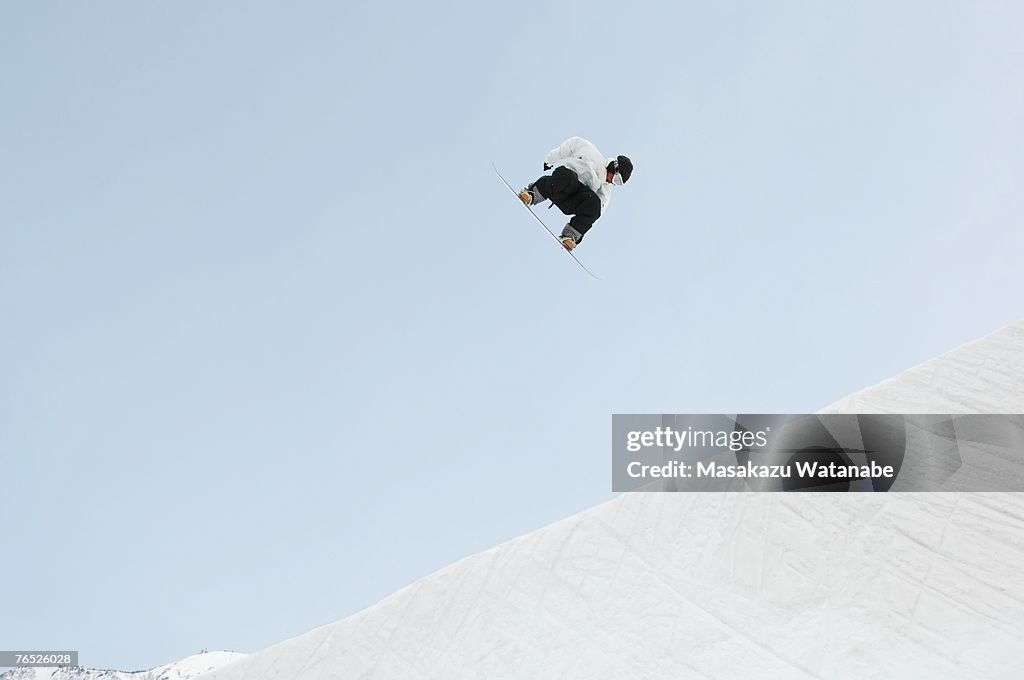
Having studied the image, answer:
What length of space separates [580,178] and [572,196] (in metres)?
0.30

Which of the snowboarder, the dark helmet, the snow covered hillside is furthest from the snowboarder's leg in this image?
the snow covered hillside

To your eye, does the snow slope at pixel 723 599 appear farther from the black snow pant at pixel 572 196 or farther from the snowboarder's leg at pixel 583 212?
the black snow pant at pixel 572 196

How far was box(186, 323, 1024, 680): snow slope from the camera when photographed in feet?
46.6

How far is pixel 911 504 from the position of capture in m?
17.0

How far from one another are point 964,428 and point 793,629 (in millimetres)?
7343

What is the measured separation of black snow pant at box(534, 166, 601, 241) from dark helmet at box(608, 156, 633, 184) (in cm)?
43

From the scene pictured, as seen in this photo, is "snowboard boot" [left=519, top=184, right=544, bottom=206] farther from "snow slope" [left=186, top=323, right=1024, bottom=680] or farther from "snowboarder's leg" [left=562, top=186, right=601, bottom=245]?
"snow slope" [left=186, top=323, right=1024, bottom=680]

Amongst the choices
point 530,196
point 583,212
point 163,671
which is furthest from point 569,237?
point 163,671

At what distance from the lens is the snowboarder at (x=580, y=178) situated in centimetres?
1071

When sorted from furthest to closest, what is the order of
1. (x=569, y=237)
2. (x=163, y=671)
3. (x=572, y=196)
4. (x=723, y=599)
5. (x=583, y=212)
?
(x=163, y=671)
(x=723, y=599)
(x=569, y=237)
(x=583, y=212)
(x=572, y=196)

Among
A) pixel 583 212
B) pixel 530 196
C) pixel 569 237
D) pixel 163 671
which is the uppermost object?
pixel 163 671

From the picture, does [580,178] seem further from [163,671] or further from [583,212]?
[163,671]

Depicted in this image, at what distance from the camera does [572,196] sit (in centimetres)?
1097

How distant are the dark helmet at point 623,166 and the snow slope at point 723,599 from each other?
29.0 feet
